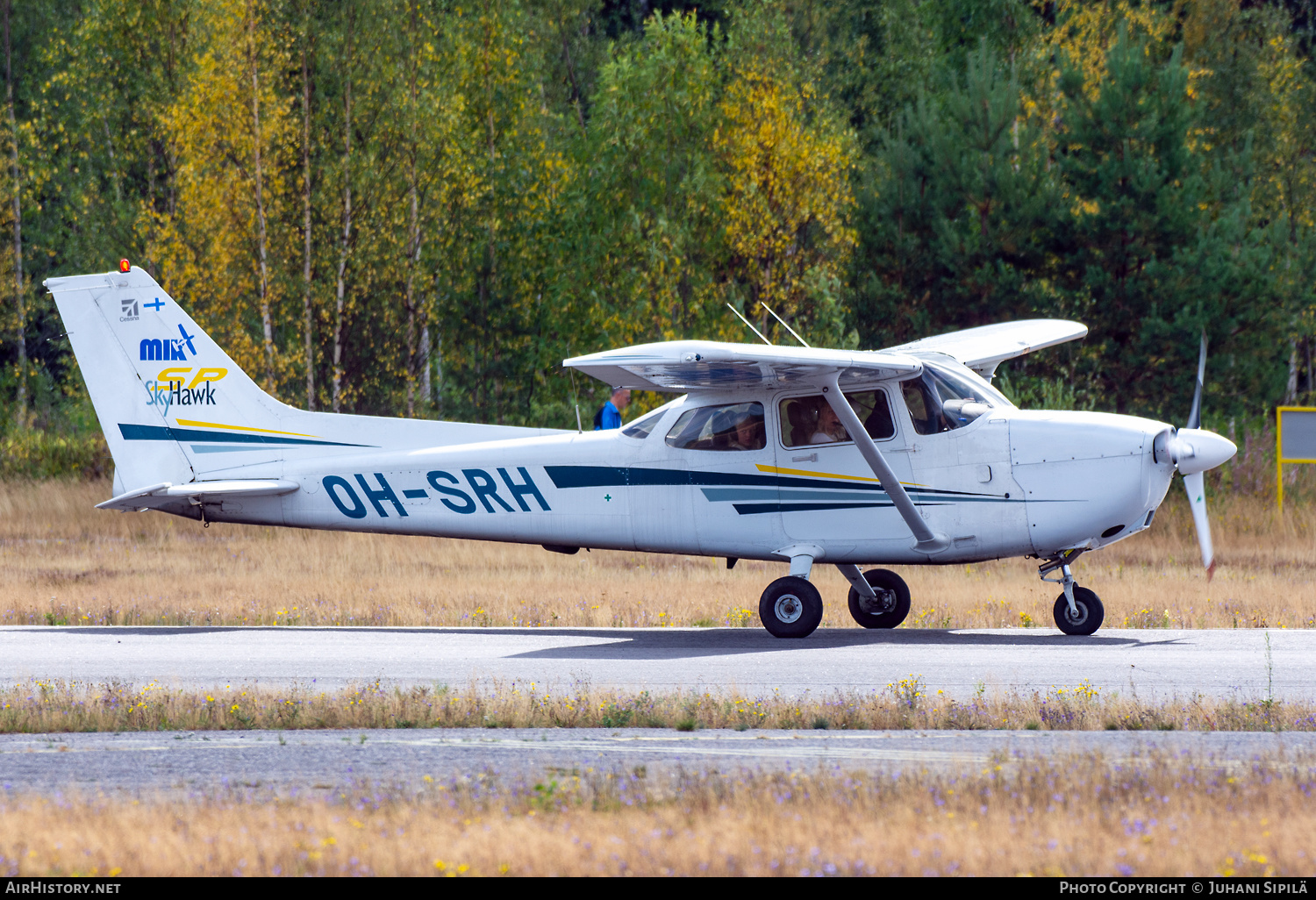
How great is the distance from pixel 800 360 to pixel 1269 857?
6.44 m

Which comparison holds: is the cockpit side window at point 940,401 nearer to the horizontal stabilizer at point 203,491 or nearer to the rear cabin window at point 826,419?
the rear cabin window at point 826,419

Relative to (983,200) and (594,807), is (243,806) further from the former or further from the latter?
(983,200)

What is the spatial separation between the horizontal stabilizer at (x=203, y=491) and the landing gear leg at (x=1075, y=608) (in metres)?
6.83

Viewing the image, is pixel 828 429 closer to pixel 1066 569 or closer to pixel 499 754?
pixel 1066 569

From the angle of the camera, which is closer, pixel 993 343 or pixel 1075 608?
pixel 1075 608

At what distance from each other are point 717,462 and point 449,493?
2465 mm

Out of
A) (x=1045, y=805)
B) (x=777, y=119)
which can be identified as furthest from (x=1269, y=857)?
(x=777, y=119)

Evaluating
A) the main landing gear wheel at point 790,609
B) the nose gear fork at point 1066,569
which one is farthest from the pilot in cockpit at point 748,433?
the nose gear fork at point 1066,569

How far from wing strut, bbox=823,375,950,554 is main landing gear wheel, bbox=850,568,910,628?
1170 millimetres

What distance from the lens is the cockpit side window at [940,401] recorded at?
11680mm

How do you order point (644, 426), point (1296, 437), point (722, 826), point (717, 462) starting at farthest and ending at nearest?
point (1296, 437), point (644, 426), point (717, 462), point (722, 826)

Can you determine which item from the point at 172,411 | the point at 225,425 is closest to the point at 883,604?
the point at 225,425

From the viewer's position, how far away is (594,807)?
224 inches

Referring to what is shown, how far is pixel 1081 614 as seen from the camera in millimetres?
11531
